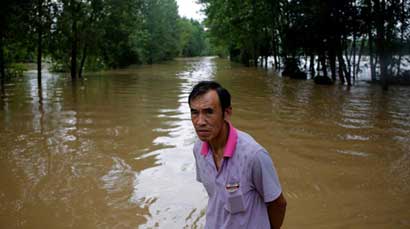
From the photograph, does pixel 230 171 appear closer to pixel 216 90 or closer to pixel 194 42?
pixel 216 90

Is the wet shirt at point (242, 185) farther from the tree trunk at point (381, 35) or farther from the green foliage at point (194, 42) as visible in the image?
the green foliage at point (194, 42)

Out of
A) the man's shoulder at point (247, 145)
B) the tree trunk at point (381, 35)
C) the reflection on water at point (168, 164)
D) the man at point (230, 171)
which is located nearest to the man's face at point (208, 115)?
the man at point (230, 171)

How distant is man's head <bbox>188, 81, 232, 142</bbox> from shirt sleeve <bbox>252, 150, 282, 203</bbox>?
27 centimetres

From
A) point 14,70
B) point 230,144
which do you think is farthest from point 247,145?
point 14,70

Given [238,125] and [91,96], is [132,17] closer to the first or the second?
[91,96]

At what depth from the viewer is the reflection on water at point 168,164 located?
188 inches

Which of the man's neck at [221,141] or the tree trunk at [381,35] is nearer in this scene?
the man's neck at [221,141]

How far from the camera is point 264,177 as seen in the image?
2.01m

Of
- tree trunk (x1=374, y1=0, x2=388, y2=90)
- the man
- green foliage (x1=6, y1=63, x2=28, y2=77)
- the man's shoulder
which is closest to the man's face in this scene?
the man

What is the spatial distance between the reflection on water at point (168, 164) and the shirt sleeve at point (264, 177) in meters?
2.62

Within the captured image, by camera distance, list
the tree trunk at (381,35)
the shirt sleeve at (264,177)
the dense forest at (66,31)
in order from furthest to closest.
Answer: the tree trunk at (381,35) < the dense forest at (66,31) < the shirt sleeve at (264,177)

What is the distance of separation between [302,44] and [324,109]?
11306 mm

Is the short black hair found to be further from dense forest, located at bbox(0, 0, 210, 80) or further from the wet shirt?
dense forest, located at bbox(0, 0, 210, 80)

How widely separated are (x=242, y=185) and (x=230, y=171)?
0.09 m
